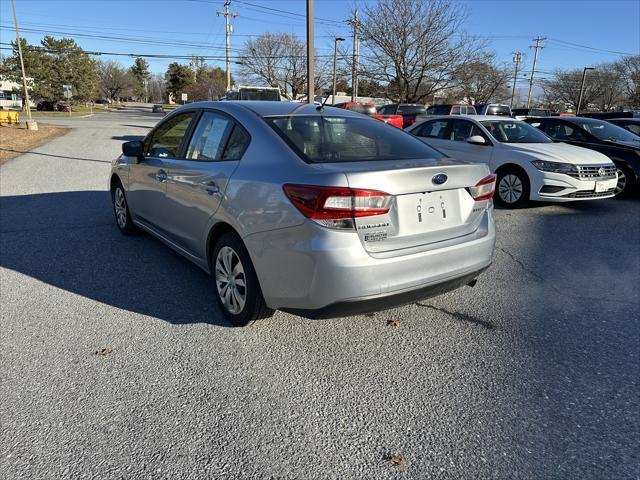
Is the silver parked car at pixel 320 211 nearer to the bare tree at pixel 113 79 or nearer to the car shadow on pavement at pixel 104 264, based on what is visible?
the car shadow on pavement at pixel 104 264

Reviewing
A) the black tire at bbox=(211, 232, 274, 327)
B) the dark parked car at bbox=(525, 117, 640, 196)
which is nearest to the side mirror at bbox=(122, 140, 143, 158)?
the black tire at bbox=(211, 232, 274, 327)

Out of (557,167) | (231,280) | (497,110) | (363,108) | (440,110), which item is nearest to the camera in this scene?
(231,280)

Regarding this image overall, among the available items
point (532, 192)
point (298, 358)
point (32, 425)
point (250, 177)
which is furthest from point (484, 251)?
point (532, 192)

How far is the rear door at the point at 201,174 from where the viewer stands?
11.3 feet

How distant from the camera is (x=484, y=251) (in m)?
3.31

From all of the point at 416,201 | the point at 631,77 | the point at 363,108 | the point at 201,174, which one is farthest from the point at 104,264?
the point at 631,77

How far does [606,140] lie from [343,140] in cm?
826

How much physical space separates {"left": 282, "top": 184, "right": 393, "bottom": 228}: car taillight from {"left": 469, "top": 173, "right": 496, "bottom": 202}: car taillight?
0.87 m

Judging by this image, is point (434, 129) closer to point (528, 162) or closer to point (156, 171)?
point (528, 162)

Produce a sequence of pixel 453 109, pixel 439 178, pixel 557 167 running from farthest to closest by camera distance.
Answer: pixel 453 109, pixel 557 167, pixel 439 178

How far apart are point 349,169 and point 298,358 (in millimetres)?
1282

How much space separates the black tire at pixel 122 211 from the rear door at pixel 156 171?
0.39 m

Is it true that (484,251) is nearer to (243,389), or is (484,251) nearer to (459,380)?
(459,380)

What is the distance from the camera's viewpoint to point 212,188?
3477 mm
